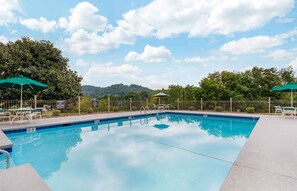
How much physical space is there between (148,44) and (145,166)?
13.9 meters

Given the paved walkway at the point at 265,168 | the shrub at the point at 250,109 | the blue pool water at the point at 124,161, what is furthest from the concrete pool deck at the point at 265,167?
the shrub at the point at 250,109

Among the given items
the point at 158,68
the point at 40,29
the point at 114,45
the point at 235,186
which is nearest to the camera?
the point at 235,186

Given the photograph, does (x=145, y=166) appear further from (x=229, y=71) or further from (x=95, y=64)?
(x=229, y=71)

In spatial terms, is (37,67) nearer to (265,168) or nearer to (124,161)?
(124,161)

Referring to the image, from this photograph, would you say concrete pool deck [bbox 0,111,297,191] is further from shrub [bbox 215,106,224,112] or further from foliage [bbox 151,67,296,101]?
foliage [bbox 151,67,296,101]

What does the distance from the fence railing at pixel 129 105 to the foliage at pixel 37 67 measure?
1.84 metres

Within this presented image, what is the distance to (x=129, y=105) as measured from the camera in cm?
1670

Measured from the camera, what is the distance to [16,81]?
791cm

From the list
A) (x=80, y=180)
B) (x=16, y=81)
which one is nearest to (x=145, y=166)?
(x=80, y=180)

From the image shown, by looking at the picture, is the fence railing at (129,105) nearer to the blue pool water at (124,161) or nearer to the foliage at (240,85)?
the foliage at (240,85)

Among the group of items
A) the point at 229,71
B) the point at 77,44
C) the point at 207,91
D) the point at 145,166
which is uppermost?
the point at 77,44

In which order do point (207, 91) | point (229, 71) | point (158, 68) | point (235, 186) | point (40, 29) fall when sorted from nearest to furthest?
point (235, 186) → point (40, 29) → point (207, 91) → point (229, 71) → point (158, 68)

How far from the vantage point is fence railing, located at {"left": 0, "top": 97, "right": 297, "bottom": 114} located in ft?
41.7

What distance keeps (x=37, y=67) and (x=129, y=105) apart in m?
7.87
